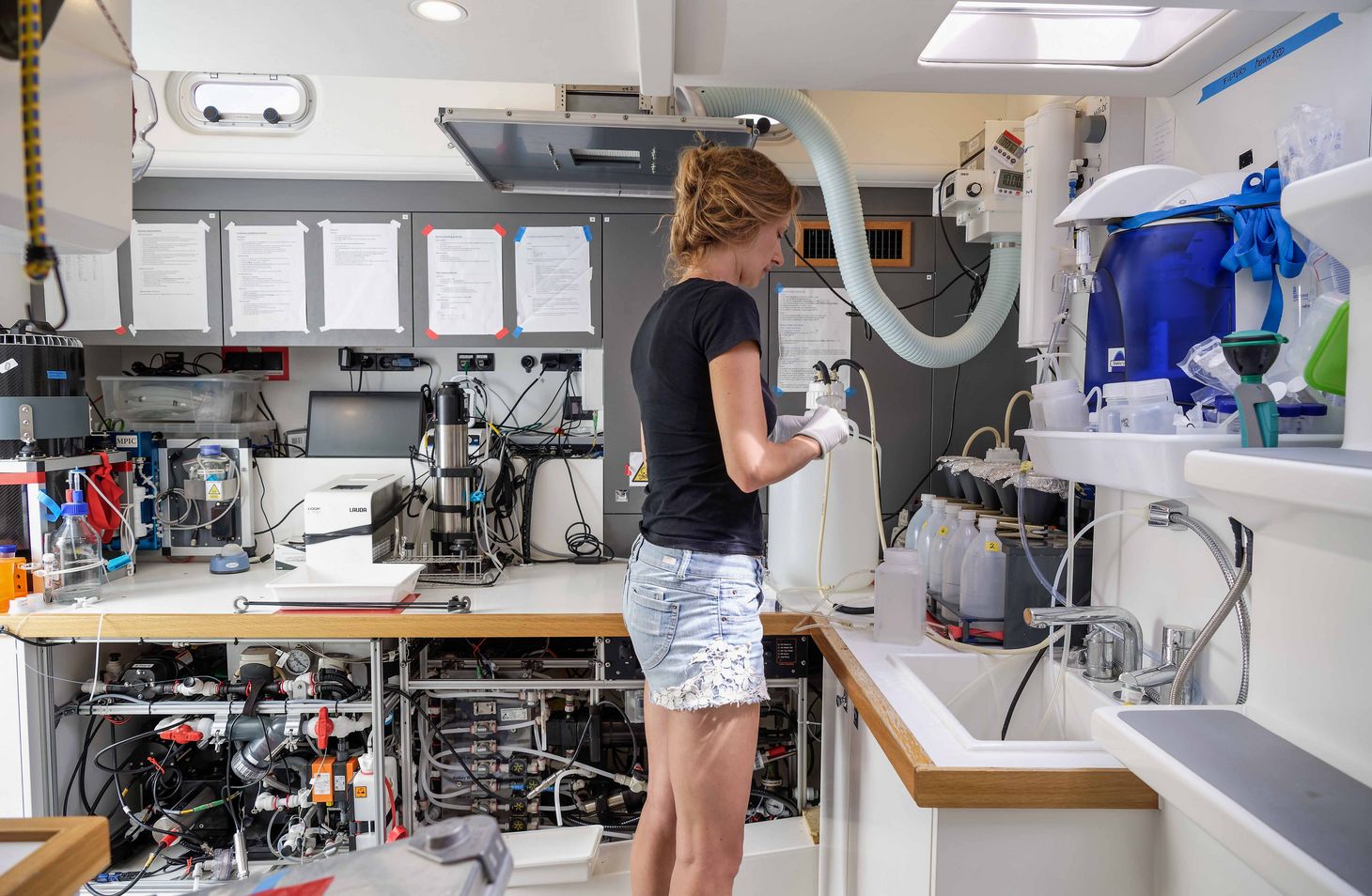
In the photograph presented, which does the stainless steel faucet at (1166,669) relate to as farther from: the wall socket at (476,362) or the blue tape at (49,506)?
the blue tape at (49,506)

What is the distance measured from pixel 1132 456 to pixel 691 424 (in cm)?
66

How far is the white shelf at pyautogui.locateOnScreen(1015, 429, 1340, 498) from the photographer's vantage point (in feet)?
3.29

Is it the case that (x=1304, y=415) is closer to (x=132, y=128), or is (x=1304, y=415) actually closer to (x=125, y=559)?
(x=132, y=128)

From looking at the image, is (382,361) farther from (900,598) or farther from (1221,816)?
(1221,816)

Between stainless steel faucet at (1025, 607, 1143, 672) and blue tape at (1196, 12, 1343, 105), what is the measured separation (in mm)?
905

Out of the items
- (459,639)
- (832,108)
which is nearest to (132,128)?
(459,639)

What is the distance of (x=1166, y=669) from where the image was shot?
1.31m

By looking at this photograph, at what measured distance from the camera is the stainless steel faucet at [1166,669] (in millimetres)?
1304

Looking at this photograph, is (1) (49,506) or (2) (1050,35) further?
(1) (49,506)

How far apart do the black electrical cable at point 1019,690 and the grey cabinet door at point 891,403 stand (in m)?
0.97

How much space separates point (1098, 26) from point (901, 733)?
1.27 meters

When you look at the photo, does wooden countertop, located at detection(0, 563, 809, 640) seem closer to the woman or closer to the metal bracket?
the woman

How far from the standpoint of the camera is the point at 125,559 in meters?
2.38

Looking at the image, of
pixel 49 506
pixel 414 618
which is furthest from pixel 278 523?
pixel 414 618
